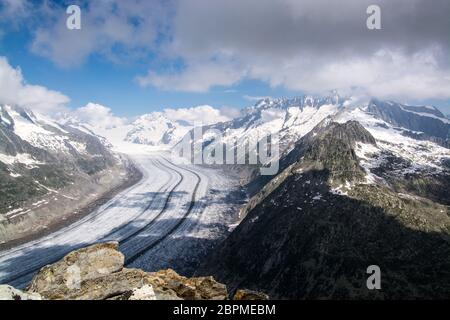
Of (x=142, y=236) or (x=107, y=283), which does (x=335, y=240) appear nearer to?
(x=107, y=283)

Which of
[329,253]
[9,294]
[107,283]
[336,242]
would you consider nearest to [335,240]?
[336,242]

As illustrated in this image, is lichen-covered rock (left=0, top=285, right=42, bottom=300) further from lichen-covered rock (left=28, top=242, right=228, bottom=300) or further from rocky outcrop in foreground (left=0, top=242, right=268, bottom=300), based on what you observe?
lichen-covered rock (left=28, top=242, right=228, bottom=300)

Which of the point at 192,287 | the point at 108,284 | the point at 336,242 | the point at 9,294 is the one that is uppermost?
the point at 9,294

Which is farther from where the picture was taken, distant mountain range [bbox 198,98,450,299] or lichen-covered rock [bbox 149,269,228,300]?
distant mountain range [bbox 198,98,450,299]

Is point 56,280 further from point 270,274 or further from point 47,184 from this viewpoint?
point 47,184

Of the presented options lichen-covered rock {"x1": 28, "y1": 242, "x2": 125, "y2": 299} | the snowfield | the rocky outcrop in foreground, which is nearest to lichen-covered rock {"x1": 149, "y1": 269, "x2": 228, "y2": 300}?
the rocky outcrop in foreground

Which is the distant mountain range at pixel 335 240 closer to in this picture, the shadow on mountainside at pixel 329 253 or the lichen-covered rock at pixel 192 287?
the shadow on mountainside at pixel 329 253
